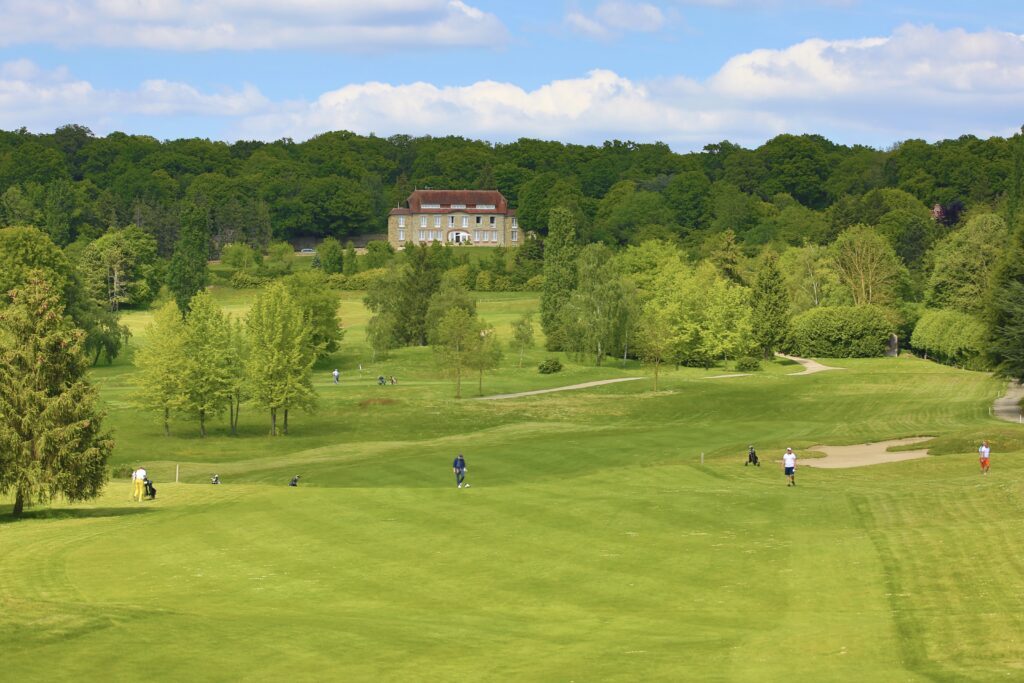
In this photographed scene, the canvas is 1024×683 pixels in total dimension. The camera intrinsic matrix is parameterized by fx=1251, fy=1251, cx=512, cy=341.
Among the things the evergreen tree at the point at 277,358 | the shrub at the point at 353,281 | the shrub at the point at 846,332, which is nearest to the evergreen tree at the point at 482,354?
the evergreen tree at the point at 277,358

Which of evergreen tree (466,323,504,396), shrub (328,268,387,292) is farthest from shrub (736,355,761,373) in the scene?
shrub (328,268,387,292)

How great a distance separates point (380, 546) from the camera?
39656 mm

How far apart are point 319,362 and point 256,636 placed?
105 meters

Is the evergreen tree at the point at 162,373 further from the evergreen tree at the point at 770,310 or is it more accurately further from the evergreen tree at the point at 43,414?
the evergreen tree at the point at 770,310

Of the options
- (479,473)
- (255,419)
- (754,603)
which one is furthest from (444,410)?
(754,603)

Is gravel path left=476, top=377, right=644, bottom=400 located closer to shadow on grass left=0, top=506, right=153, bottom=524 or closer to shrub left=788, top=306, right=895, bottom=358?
Answer: shrub left=788, top=306, right=895, bottom=358

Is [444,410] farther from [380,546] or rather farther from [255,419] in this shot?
[380,546]

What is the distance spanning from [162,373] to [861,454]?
49272mm

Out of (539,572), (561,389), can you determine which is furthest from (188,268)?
(539,572)

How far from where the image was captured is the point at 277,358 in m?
90.2

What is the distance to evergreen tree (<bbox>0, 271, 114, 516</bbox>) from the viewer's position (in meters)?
45.7

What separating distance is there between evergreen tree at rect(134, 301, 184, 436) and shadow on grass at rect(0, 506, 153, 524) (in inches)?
1595

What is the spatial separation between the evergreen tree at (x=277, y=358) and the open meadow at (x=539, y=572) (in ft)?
65.3

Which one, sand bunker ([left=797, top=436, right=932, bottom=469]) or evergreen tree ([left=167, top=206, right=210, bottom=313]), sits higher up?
evergreen tree ([left=167, top=206, right=210, bottom=313])
